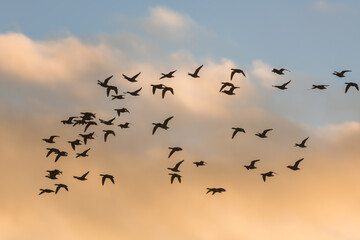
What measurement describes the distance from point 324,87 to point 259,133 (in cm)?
1347

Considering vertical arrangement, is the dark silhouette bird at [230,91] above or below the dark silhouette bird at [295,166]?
above

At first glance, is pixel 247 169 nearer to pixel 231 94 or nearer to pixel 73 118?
pixel 231 94

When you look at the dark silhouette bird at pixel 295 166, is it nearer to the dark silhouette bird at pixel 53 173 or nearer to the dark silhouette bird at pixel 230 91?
the dark silhouette bird at pixel 230 91

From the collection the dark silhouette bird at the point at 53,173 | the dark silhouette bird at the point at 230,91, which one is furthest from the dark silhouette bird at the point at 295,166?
the dark silhouette bird at the point at 53,173

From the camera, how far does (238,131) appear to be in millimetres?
151875

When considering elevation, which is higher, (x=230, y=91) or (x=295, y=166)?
(x=230, y=91)

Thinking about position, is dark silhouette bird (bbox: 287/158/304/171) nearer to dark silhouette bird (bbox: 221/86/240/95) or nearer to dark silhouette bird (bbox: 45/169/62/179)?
dark silhouette bird (bbox: 221/86/240/95)

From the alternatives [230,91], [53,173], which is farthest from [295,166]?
[53,173]

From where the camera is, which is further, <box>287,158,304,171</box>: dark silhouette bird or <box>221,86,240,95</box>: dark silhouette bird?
<box>287,158,304,171</box>: dark silhouette bird

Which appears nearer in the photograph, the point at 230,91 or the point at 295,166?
the point at 230,91

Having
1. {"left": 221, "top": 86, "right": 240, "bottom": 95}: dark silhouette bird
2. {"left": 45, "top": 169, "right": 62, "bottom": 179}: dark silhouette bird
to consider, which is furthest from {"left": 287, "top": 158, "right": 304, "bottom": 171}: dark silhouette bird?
{"left": 45, "top": 169, "right": 62, "bottom": 179}: dark silhouette bird

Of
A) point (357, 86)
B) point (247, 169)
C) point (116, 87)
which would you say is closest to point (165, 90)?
point (116, 87)

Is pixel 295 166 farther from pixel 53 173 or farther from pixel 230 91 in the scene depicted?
pixel 53 173

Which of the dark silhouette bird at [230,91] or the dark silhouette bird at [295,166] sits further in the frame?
the dark silhouette bird at [295,166]
